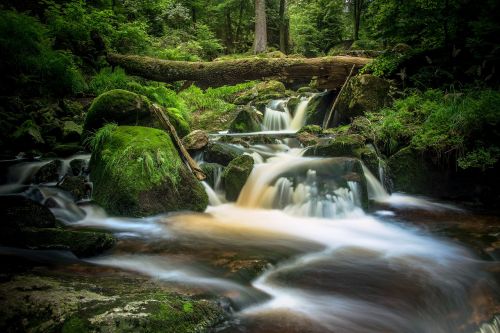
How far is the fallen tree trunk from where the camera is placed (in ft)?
34.5

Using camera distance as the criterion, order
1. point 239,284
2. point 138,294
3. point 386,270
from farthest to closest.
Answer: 1. point 386,270
2. point 239,284
3. point 138,294

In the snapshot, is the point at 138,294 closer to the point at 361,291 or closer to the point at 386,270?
the point at 361,291

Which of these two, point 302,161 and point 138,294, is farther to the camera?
point 302,161

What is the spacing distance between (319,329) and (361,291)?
0.99 metres

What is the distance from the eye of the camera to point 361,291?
382 centimetres

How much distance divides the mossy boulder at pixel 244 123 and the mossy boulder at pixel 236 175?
14.0 feet

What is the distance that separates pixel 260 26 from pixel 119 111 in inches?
561

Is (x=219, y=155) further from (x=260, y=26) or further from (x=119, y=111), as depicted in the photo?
(x=260, y=26)

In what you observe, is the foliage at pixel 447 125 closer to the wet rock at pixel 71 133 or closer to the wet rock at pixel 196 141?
the wet rock at pixel 196 141

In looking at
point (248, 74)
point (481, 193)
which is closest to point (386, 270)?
point (481, 193)

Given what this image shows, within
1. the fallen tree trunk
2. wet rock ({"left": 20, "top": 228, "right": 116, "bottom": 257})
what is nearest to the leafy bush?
the fallen tree trunk

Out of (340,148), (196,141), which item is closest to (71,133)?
(196,141)

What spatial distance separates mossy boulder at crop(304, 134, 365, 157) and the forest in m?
0.05

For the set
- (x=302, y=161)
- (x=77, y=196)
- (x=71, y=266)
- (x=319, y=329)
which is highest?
(x=302, y=161)
